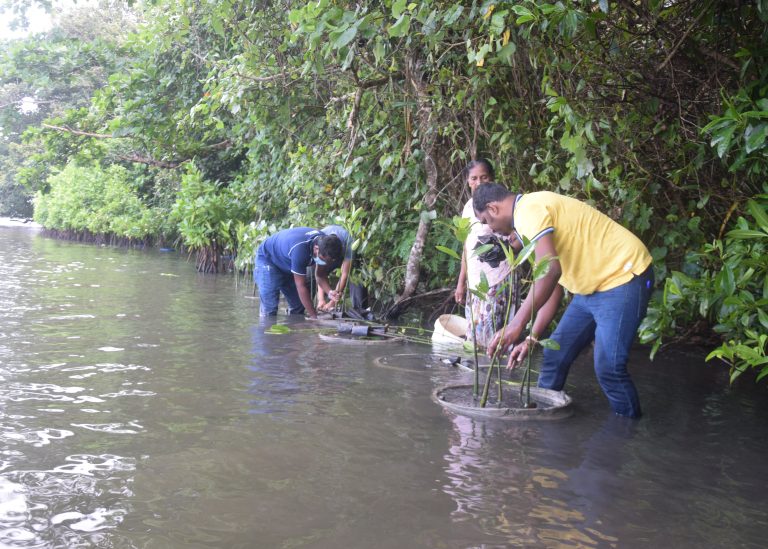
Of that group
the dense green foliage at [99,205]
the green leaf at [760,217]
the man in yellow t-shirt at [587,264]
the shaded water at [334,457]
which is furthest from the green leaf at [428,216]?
the dense green foliage at [99,205]

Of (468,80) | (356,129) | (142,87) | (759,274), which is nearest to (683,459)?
(759,274)

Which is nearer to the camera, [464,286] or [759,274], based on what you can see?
[759,274]

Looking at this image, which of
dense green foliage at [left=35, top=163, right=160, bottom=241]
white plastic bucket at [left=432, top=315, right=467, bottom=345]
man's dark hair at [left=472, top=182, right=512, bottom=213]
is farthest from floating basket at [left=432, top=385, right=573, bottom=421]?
dense green foliage at [left=35, top=163, right=160, bottom=241]

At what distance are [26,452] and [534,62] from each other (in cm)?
446

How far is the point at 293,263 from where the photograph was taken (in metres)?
7.76

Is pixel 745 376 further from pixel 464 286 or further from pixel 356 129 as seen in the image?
pixel 356 129

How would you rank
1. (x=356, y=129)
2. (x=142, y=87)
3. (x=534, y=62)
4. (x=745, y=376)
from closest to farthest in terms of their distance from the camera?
(x=534, y=62) < (x=745, y=376) < (x=356, y=129) < (x=142, y=87)

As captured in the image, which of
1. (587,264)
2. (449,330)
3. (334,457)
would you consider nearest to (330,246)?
(449,330)

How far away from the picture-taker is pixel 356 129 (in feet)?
29.1

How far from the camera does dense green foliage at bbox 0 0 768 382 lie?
4.76 metres

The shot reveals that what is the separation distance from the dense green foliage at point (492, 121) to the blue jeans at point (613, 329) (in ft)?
1.54

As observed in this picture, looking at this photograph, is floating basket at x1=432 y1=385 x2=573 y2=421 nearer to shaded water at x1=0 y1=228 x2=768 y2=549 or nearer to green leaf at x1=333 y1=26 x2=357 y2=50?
shaded water at x1=0 y1=228 x2=768 y2=549

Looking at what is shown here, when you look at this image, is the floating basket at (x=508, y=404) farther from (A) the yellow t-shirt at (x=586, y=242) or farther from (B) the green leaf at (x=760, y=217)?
(B) the green leaf at (x=760, y=217)

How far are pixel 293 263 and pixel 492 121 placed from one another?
2.65 metres
